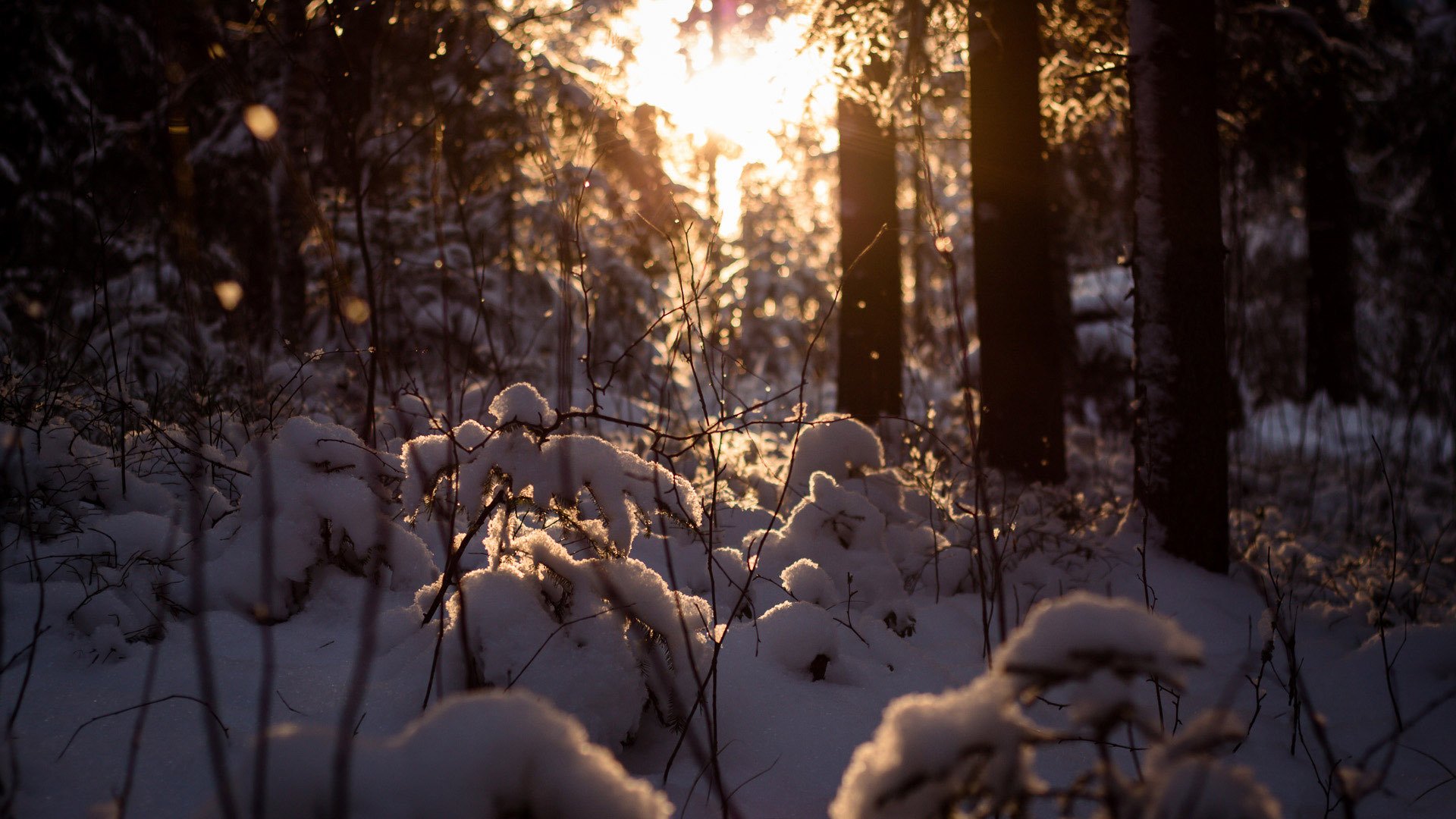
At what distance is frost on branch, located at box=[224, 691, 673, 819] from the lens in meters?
0.81

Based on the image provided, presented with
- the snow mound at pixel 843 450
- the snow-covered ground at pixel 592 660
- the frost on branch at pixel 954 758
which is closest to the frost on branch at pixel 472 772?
the snow-covered ground at pixel 592 660

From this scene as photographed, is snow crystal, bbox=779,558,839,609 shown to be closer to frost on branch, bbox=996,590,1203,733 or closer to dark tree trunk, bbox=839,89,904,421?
frost on branch, bbox=996,590,1203,733

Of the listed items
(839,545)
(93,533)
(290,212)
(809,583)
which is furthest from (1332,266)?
(93,533)

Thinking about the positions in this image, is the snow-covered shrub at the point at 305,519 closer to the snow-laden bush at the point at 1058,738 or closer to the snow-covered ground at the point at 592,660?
the snow-covered ground at the point at 592,660

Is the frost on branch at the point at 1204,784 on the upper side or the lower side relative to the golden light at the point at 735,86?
lower

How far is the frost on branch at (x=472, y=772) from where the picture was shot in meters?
0.81

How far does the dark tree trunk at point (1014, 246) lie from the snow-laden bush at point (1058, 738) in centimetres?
408

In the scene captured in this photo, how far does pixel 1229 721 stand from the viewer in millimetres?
785

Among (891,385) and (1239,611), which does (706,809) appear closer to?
(1239,611)

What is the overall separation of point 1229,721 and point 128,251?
30.0ft

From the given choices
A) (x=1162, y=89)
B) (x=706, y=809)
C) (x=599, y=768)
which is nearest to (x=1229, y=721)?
(x=599, y=768)

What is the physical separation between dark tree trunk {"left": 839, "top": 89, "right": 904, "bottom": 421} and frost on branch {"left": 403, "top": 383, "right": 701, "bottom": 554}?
447 cm

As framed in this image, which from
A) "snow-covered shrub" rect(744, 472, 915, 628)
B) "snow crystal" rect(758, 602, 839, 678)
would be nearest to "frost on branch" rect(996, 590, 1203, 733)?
"snow crystal" rect(758, 602, 839, 678)

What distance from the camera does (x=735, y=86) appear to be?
6.36 metres
